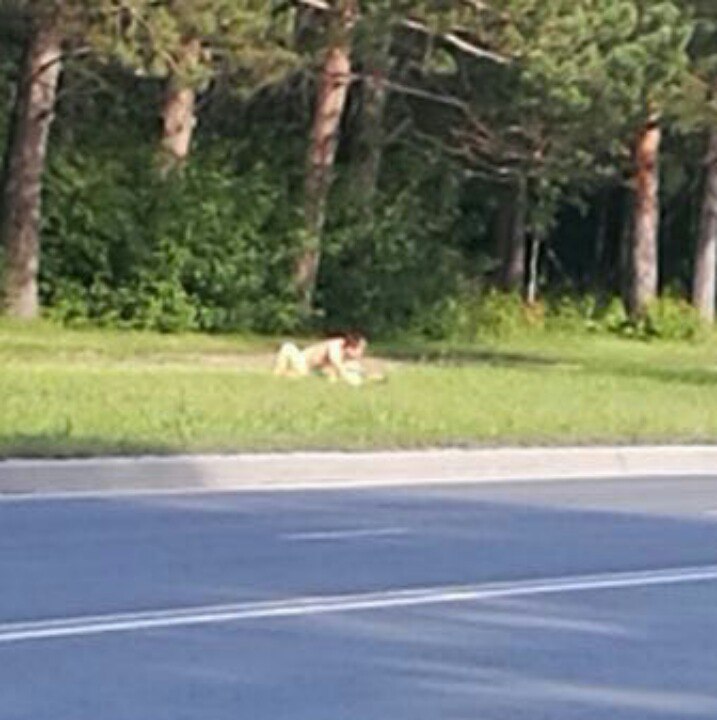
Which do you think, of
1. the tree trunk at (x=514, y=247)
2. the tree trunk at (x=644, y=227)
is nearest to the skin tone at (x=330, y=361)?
the tree trunk at (x=644, y=227)

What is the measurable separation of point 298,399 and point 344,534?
13.7 meters

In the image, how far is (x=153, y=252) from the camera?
52.4m

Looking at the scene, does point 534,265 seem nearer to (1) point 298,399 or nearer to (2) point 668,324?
(2) point 668,324

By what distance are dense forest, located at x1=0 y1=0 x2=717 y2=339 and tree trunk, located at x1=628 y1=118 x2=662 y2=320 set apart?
65 mm

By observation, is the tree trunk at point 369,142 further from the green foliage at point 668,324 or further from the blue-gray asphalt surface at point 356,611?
the blue-gray asphalt surface at point 356,611

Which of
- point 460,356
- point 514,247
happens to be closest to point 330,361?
point 460,356

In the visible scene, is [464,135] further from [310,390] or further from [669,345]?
[310,390]

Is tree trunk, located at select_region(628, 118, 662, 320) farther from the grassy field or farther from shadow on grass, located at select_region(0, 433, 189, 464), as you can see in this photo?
shadow on grass, located at select_region(0, 433, 189, 464)

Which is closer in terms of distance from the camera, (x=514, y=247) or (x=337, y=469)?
(x=337, y=469)

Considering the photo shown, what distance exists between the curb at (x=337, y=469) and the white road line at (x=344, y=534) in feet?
11.3

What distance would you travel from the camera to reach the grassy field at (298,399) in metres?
26.8

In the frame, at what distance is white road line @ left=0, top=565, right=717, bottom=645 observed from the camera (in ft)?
45.3

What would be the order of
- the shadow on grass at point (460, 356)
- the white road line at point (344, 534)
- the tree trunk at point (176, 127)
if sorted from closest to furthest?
the white road line at point (344, 534) < the shadow on grass at point (460, 356) < the tree trunk at point (176, 127)

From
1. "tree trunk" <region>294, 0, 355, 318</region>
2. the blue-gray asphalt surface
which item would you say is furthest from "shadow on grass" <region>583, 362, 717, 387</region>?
the blue-gray asphalt surface
